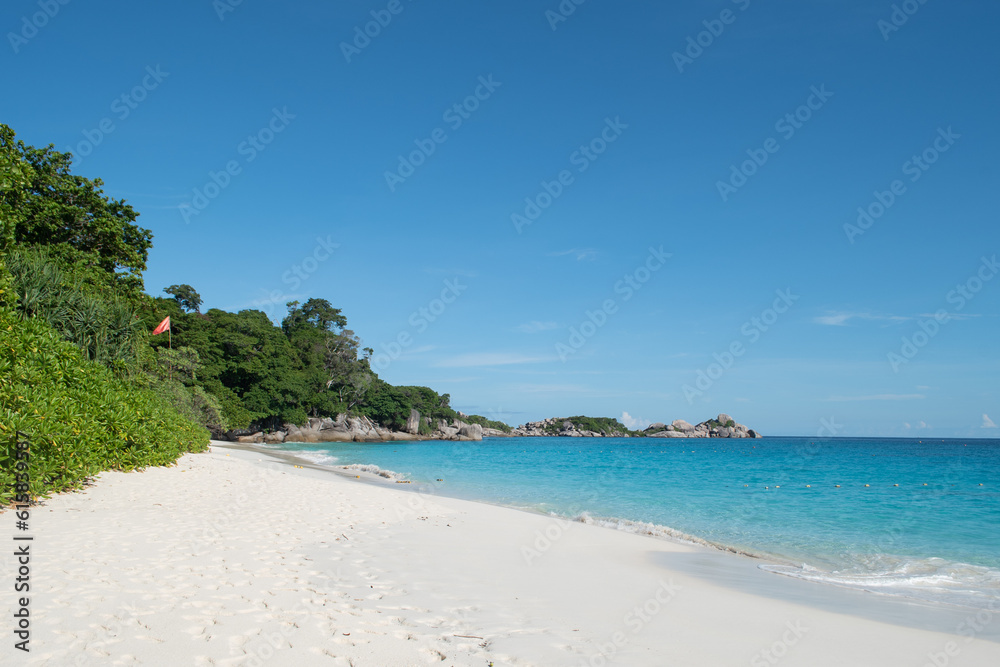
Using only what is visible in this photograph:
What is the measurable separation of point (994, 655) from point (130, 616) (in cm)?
Answer: 727

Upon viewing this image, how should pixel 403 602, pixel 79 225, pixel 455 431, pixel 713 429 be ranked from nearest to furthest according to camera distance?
pixel 403 602, pixel 79 225, pixel 455 431, pixel 713 429

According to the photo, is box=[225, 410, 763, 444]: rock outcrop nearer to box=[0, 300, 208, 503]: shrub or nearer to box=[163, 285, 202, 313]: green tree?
box=[163, 285, 202, 313]: green tree

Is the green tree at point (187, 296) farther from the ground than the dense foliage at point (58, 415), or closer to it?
farther from the ground

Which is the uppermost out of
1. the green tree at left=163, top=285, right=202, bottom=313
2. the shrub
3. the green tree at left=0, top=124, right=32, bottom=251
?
the green tree at left=163, top=285, right=202, bottom=313

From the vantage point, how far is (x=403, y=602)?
4.96 metres

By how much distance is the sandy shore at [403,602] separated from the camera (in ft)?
12.5

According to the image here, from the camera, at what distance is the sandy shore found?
3807 mm

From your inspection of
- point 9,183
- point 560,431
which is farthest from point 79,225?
point 560,431

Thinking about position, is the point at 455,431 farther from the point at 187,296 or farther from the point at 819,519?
the point at 819,519

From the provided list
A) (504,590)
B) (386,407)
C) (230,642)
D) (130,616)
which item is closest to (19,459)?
(130,616)

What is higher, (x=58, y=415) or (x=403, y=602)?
(x=58, y=415)

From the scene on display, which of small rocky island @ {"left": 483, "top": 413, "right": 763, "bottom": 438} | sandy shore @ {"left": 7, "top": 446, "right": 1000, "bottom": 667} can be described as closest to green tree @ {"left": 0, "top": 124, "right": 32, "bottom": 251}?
sandy shore @ {"left": 7, "top": 446, "right": 1000, "bottom": 667}

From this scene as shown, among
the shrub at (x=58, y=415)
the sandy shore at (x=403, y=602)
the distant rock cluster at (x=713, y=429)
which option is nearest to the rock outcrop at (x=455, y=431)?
the distant rock cluster at (x=713, y=429)

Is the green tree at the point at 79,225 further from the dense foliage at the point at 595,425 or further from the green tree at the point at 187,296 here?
the dense foliage at the point at 595,425
